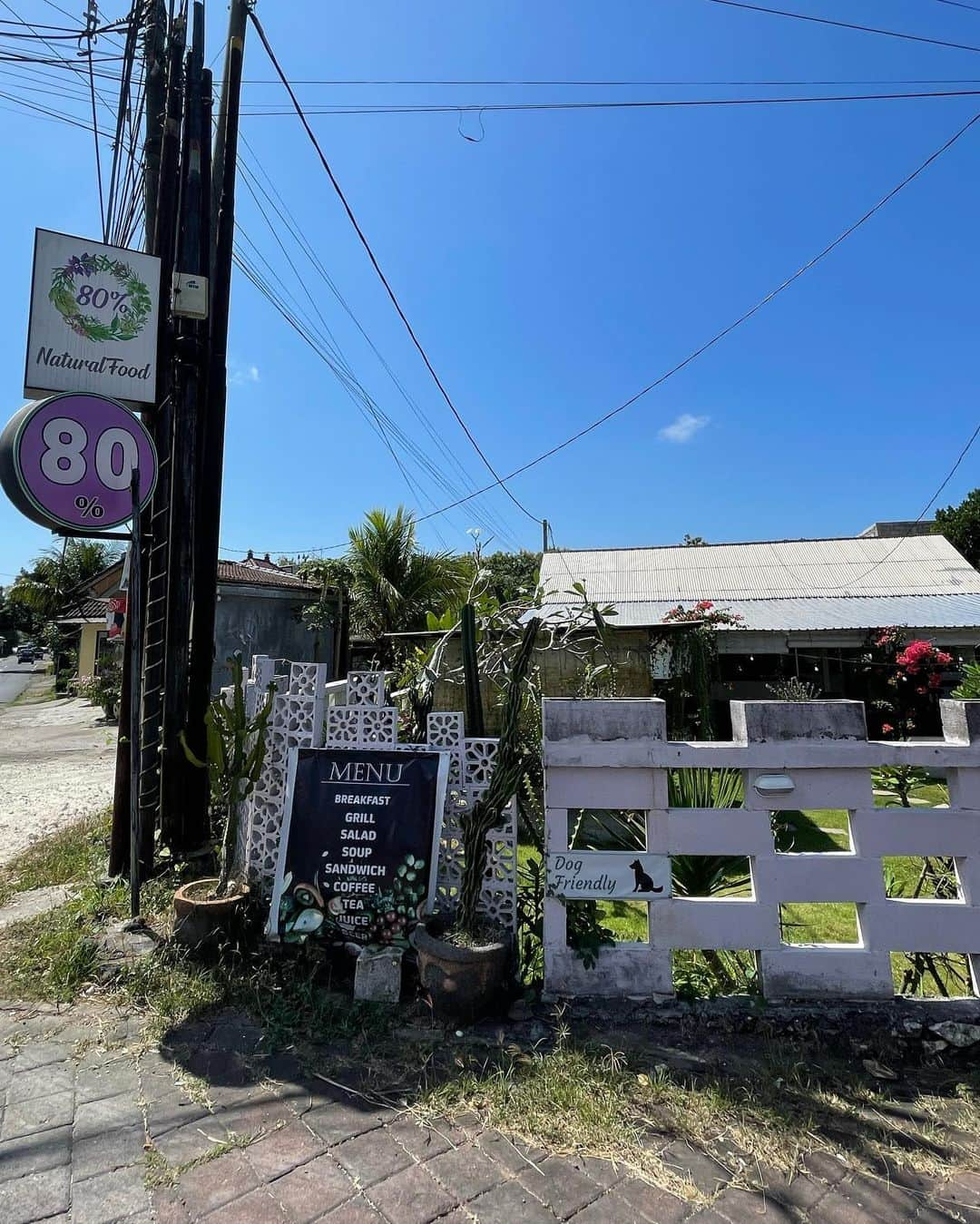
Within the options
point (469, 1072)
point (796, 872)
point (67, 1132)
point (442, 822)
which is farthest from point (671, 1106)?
point (67, 1132)

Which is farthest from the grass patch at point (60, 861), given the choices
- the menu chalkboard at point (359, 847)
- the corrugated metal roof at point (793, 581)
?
the corrugated metal roof at point (793, 581)

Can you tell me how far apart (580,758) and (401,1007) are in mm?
1384

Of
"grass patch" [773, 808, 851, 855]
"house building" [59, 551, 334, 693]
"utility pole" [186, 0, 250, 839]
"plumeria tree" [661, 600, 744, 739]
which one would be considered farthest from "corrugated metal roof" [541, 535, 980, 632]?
"utility pole" [186, 0, 250, 839]

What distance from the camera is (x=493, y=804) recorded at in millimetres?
3172

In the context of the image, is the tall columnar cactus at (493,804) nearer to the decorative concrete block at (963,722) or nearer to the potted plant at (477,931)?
the potted plant at (477,931)

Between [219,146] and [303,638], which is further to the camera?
[303,638]

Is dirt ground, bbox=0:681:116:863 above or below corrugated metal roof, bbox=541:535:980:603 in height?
below

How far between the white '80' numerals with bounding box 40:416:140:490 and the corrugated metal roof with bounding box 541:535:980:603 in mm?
10305

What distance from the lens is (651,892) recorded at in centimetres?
291

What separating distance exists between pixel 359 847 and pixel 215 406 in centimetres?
364

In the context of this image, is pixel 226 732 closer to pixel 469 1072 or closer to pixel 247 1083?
pixel 247 1083

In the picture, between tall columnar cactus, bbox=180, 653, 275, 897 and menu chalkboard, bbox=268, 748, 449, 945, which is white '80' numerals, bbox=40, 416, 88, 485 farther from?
menu chalkboard, bbox=268, 748, 449, 945

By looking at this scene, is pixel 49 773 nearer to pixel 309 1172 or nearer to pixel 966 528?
pixel 309 1172

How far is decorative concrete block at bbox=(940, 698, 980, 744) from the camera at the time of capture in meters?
2.88
